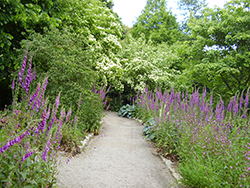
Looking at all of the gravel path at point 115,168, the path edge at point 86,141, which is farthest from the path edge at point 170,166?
the path edge at point 86,141

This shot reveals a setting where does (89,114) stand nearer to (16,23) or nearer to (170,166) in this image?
(170,166)

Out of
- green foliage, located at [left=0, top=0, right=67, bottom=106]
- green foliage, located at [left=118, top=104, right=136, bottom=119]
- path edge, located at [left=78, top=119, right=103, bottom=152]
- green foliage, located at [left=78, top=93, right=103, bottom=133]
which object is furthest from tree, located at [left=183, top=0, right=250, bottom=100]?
green foliage, located at [left=0, top=0, right=67, bottom=106]

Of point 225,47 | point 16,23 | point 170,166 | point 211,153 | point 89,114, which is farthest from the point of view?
point 225,47

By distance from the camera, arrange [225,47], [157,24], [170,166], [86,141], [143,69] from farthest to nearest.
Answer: [157,24]
[143,69]
[225,47]
[86,141]
[170,166]

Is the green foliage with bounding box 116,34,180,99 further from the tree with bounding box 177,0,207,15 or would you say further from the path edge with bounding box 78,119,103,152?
the tree with bounding box 177,0,207,15

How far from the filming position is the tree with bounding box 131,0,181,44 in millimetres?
25822

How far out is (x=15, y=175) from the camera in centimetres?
226

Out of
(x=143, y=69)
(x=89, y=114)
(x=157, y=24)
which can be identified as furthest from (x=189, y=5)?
(x=89, y=114)

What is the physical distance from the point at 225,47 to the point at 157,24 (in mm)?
18410

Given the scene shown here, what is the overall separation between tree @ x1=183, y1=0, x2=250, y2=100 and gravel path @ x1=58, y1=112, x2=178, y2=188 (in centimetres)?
505

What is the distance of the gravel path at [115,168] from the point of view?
12.9 ft

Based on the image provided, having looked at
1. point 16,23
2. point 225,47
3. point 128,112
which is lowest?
point 128,112

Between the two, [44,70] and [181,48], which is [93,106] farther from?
[181,48]

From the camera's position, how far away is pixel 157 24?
27.0 meters
